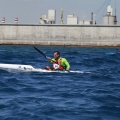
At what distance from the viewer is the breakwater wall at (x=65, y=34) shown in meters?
69.1

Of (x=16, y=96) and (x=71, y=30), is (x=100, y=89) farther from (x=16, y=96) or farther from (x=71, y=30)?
(x=71, y=30)

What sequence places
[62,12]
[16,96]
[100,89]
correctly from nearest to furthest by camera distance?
[16,96], [100,89], [62,12]

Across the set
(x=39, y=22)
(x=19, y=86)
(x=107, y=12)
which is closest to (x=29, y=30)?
(x=39, y=22)

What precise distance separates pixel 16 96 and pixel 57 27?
180ft

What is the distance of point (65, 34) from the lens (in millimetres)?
69250

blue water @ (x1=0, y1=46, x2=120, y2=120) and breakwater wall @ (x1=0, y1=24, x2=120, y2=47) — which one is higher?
breakwater wall @ (x1=0, y1=24, x2=120, y2=47)

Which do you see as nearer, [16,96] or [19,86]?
[16,96]

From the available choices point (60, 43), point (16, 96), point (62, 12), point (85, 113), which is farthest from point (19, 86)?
point (62, 12)

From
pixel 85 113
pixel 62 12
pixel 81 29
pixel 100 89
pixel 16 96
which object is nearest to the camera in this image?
pixel 85 113

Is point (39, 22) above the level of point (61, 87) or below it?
above

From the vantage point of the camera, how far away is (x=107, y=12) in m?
74.6

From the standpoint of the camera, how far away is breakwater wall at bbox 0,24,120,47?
69.1 m

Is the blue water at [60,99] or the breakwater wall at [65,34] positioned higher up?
the breakwater wall at [65,34]

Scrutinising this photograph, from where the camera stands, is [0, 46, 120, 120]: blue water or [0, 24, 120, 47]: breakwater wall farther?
[0, 24, 120, 47]: breakwater wall
